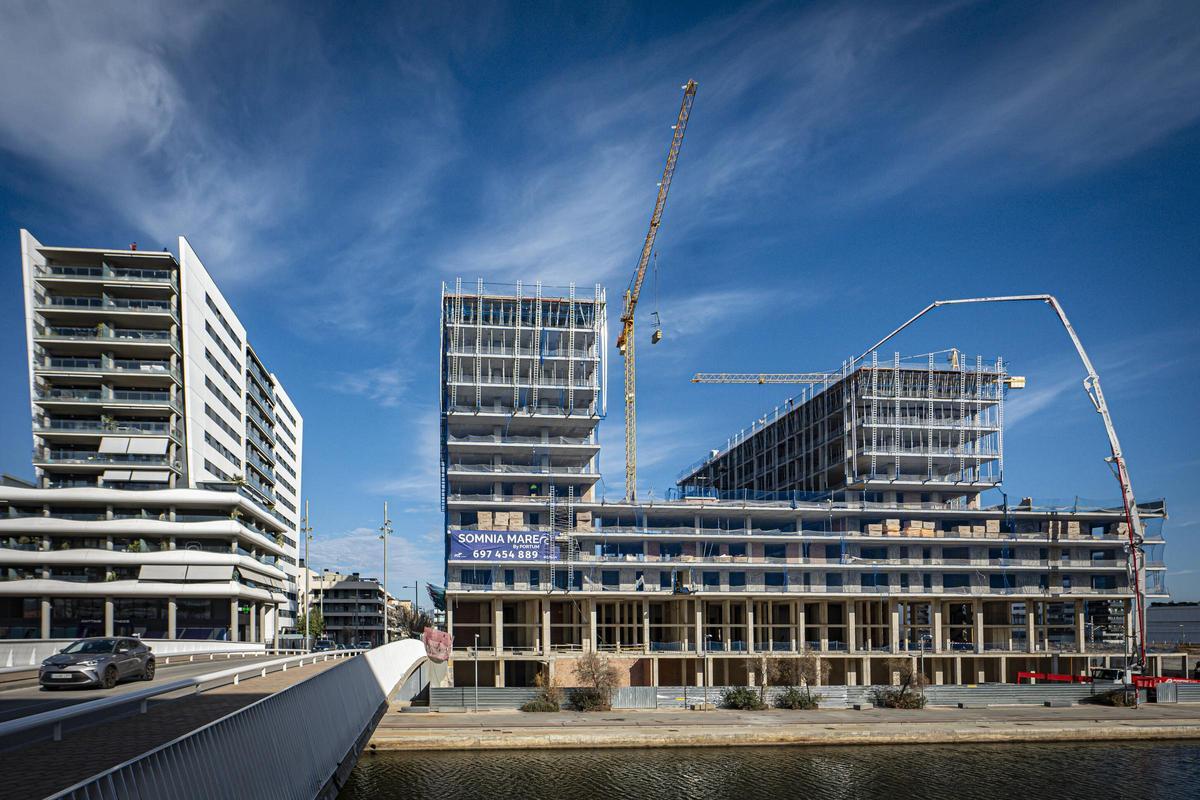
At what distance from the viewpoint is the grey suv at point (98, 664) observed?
26.9m

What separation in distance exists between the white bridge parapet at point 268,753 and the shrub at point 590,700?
4211 cm

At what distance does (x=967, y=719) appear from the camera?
2672 inches

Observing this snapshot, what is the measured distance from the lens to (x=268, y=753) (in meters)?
16.4

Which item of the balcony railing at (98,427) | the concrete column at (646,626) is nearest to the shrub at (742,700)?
the concrete column at (646,626)

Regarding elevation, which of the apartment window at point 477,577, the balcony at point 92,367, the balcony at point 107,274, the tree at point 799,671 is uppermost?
the balcony at point 107,274

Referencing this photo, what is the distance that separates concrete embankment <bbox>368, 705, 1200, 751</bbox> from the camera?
5603 centimetres

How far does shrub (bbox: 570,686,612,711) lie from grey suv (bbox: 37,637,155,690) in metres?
42.8

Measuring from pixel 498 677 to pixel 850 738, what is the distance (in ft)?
152

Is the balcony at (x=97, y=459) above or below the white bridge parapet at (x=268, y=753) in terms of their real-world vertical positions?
above

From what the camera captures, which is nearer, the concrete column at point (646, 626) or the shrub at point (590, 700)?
the shrub at point (590, 700)

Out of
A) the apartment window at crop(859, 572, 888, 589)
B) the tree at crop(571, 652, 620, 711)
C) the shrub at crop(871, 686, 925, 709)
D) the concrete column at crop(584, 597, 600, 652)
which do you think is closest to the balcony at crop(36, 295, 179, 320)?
the concrete column at crop(584, 597, 600, 652)

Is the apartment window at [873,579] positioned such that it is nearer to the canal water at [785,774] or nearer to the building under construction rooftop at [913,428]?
the building under construction rooftop at [913,428]

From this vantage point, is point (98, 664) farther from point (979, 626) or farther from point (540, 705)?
point (979, 626)

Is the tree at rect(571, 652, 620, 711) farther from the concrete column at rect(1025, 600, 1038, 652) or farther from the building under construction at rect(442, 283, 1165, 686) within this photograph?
the concrete column at rect(1025, 600, 1038, 652)
